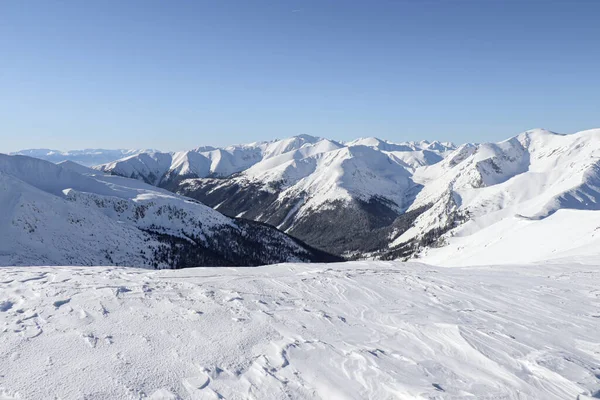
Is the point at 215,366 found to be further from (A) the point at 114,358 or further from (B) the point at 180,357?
(A) the point at 114,358

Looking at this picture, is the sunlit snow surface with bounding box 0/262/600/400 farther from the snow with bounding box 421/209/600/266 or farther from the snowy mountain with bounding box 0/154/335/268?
the snowy mountain with bounding box 0/154/335/268

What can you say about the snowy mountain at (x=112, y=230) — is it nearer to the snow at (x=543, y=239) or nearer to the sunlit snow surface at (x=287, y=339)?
the sunlit snow surface at (x=287, y=339)

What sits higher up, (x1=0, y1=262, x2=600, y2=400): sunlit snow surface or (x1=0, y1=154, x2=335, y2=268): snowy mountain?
(x1=0, y1=262, x2=600, y2=400): sunlit snow surface

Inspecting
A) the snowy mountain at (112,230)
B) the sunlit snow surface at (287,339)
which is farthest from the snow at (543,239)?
the snowy mountain at (112,230)

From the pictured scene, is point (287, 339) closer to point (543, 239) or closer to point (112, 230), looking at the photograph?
point (543, 239)

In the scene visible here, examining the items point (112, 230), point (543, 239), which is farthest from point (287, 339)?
point (112, 230)

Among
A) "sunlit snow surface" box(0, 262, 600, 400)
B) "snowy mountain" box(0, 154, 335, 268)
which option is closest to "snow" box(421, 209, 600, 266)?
"sunlit snow surface" box(0, 262, 600, 400)
